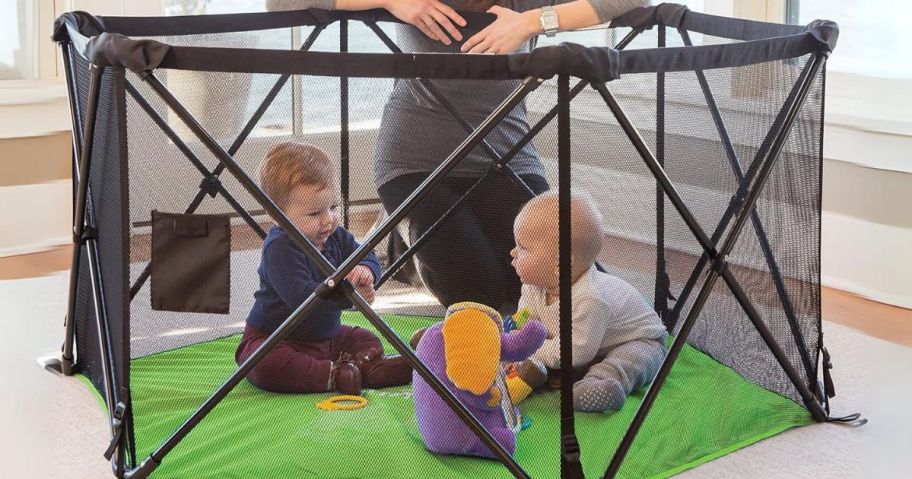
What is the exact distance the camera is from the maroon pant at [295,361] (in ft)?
5.84

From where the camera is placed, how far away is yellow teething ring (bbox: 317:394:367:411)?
179 cm

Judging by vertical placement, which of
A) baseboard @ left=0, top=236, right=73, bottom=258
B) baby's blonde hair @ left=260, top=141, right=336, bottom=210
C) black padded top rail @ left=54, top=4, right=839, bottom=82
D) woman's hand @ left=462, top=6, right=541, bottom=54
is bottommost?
baseboard @ left=0, top=236, right=73, bottom=258

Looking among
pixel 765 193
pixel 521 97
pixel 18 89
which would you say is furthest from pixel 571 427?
pixel 18 89

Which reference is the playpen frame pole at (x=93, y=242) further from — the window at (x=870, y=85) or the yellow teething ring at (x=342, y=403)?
the window at (x=870, y=85)

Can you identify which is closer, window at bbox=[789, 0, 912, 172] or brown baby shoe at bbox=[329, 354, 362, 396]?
brown baby shoe at bbox=[329, 354, 362, 396]

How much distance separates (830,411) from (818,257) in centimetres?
26

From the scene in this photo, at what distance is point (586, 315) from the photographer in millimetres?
1813

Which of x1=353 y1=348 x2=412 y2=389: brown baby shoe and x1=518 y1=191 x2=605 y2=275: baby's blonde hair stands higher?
x1=518 y1=191 x2=605 y2=275: baby's blonde hair

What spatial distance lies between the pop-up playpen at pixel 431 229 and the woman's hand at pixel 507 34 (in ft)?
0.80

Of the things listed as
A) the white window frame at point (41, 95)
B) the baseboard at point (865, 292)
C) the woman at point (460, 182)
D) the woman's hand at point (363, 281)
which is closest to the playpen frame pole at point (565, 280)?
the woman at point (460, 182)

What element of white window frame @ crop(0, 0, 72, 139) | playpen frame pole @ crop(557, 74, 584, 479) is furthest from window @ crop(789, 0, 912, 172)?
white window frame @ crop(0, 0, 72, 139)

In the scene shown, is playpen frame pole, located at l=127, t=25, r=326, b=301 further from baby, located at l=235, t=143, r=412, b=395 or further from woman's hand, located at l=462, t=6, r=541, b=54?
woman's hand, located at l=462, t=6, r=541, b=54

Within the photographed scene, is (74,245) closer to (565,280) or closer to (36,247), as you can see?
(565,280)

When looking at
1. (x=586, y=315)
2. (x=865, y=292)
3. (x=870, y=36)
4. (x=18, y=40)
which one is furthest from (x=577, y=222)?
(x=18, y=40)
